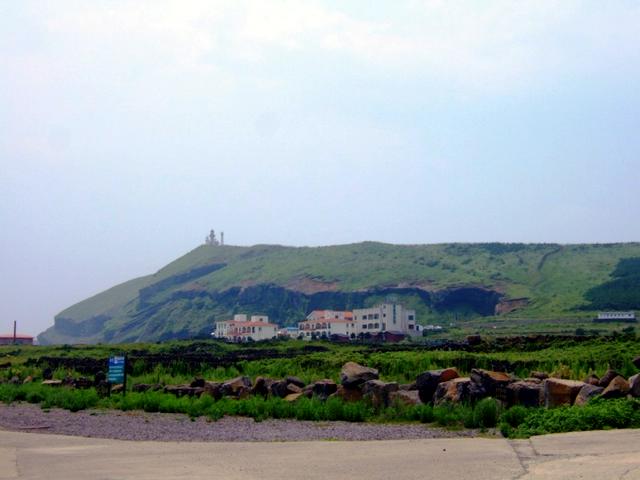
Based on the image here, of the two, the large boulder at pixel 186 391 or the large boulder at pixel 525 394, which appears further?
the large boulder at pixel 186 391

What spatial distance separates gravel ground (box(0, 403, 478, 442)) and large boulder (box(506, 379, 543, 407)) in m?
2.68

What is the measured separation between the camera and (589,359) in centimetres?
3450

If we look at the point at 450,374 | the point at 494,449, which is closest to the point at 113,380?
the point at 450,374

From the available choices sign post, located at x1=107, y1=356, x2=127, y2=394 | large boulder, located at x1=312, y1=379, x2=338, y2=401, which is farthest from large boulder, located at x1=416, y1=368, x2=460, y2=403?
sign post, located at x1=107, y1=356, x2=127, y2=394

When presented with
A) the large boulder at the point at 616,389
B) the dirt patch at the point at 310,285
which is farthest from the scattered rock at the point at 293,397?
the dirt patch at the point at 310,285

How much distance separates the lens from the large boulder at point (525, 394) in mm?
20406

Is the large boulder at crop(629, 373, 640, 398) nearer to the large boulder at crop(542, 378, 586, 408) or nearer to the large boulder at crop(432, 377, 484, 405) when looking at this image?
the large boulder at crop(542, 378, 586, 408)

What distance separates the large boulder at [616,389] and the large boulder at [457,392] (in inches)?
132

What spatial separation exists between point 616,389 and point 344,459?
8.16 meters

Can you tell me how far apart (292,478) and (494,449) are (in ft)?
13.6

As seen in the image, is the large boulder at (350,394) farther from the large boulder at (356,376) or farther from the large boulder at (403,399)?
the large boulder at (403,399)

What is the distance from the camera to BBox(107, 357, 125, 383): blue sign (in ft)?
93.9

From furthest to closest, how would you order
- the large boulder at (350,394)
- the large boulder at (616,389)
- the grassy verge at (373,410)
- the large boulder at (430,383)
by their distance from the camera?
the large boulder at (350,394)
the large boulder at (430,383)
the large boulder at (616,389)
the grassy verge at (373,410)

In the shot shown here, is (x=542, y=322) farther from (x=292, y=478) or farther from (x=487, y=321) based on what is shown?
(x=292, y=478)
